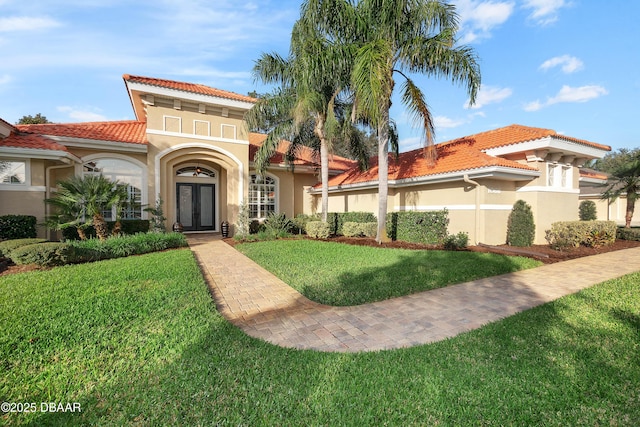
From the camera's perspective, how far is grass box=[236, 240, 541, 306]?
5.73 meters

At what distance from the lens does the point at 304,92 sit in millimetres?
11633

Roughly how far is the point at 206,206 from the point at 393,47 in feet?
41.4

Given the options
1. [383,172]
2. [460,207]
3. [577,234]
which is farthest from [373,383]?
[577,234]

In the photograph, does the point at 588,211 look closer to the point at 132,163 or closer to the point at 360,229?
the point at 360,229

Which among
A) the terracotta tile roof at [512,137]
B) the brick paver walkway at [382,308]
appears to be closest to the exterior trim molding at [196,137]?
the brick paver walkway at [382,308]

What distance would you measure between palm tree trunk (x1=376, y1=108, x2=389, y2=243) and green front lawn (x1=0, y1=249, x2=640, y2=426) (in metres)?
7.25

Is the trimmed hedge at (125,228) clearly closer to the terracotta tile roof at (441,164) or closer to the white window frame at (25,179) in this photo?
the white window frame at (25,179)

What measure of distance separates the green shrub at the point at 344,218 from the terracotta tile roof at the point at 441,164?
1.75 metres

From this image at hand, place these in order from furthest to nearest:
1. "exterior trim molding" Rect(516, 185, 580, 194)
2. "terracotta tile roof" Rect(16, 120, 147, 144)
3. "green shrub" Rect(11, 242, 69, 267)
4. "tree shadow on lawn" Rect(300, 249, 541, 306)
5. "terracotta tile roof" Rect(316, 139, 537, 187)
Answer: "terracotta tile roof" Rect(16, 120, 147, 144), "exterior trim molding" Rect(516, 185, 580, 194), "terracotta tile roof" Rect(316, 139, 537, 187), "green shrub" Rect(11, 242, 69, 267), "tree shadow on lawn" Rect(300, 249, 541, 306)

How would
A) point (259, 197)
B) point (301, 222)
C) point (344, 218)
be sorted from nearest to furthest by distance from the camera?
point (344, 218)
point (301, 222)
point (259, 197)

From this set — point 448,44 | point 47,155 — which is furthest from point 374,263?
point 47,155

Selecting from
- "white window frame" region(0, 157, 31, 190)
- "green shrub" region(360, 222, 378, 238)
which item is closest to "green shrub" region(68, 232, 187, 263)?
"white window frame" region(0, 157, 31, 190)

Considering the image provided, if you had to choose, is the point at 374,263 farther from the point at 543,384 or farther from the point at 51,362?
the point at 51,362

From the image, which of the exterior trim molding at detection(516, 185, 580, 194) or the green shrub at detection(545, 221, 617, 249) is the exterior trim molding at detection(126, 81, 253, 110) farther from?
the green shrub at detection(545, 221, 617, 249)
